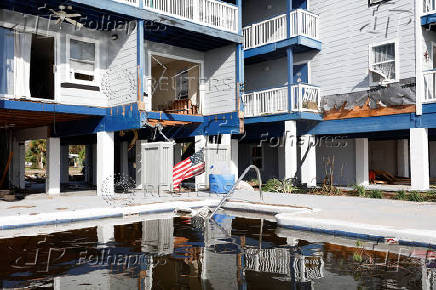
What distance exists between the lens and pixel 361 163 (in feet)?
72.4

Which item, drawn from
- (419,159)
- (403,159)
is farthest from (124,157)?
(403,159)

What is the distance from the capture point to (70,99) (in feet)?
54.4

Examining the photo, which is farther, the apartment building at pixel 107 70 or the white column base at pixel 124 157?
the white column base at pixel 124 157

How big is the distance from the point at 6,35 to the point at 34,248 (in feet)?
31.7

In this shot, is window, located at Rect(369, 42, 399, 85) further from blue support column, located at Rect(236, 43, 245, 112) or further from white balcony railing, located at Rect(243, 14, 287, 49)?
blue support column, located at Rect(236, 43, 245, 112)

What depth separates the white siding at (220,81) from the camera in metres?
19.7

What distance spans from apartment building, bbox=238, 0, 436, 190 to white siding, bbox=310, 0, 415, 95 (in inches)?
1.7

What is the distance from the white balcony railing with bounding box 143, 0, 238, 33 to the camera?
671 inches

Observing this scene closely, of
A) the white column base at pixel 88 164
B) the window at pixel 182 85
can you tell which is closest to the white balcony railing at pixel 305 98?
the window at pixel 182 85

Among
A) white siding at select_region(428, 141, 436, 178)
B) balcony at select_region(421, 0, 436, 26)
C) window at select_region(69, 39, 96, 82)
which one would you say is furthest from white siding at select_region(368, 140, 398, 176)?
window at select_region(69, 39, 96, 82)

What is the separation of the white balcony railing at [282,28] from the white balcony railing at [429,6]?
5.40 metres

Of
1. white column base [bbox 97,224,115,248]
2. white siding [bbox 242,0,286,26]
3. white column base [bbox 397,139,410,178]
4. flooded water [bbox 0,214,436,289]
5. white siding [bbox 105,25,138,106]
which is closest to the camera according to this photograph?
flooded water [bbox 0,214,436,289]

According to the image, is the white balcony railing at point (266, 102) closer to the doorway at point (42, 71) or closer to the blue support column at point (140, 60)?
the blue support column at point (140, 60)

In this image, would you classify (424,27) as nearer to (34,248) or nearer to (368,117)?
(368,117)
